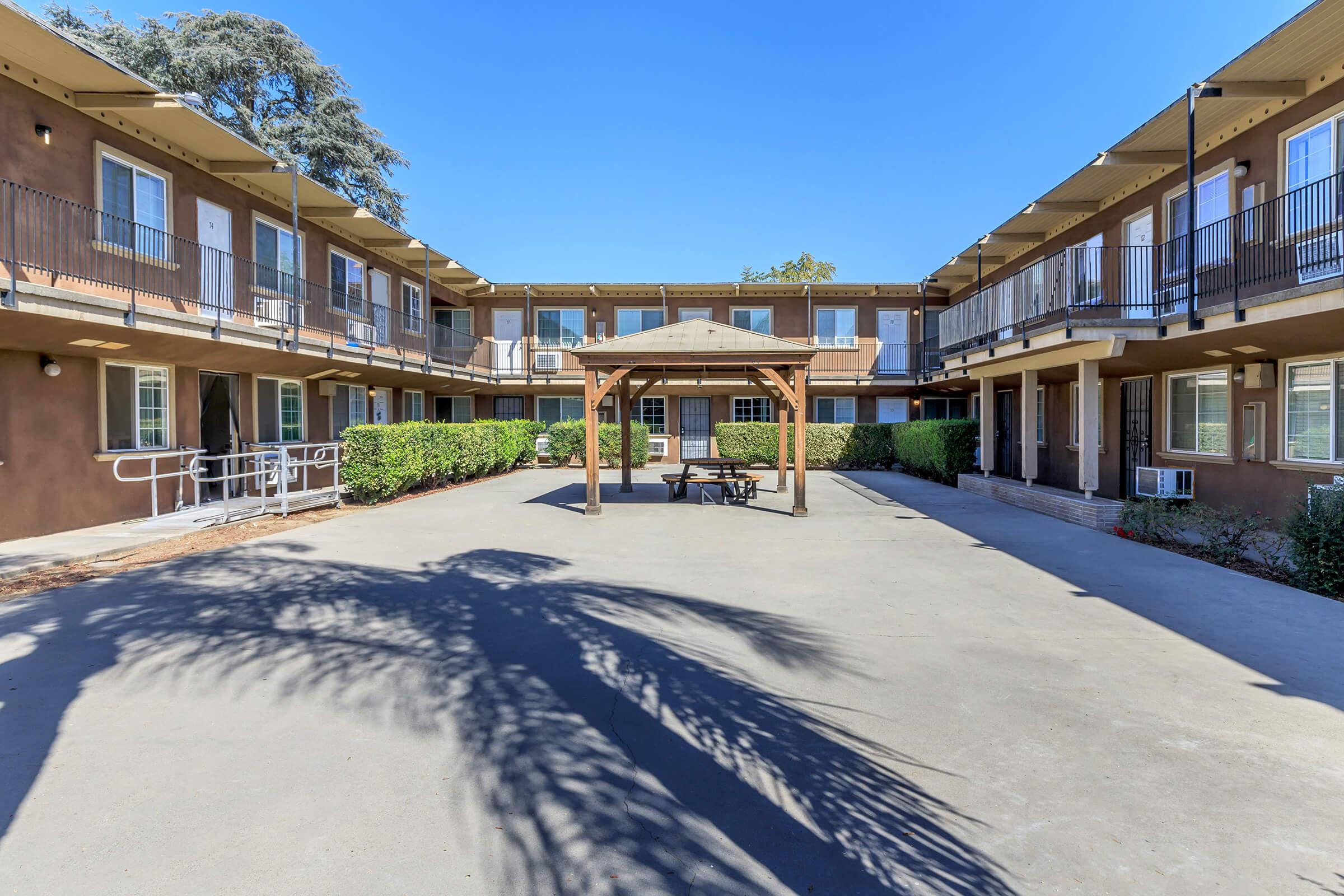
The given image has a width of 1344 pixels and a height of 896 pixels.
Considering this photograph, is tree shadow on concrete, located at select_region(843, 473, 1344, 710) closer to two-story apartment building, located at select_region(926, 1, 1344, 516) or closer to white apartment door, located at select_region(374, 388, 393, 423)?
two-story apartment building, located at select_region(926, 1, 1344, 516)

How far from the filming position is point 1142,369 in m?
12.7

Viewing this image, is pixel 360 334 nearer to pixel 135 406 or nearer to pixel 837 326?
pixel 135 406

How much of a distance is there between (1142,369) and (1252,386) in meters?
2.52

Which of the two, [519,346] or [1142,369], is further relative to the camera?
[519,346]

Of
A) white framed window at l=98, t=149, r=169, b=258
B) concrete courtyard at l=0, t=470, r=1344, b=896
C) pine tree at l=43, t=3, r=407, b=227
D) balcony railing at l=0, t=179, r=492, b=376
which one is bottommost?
concrete courtyard at l=0, t=470, r=1344, b=896

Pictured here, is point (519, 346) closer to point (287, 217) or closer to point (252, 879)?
point (287, 217)

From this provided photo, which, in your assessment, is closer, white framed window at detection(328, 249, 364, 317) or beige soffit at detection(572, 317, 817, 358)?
beige soffit at detection(572, 317, 817, 358)

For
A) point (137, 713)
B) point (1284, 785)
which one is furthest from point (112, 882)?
point (1284, 785)

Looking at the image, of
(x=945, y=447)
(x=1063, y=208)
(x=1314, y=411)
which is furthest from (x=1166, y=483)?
(x=1063, y=208)

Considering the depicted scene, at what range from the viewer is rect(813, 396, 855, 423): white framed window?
82.6 ft

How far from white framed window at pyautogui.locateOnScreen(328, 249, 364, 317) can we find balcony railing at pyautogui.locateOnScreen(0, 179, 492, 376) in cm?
6

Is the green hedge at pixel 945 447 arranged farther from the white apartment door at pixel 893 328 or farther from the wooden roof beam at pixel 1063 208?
the white apartment door at pixel 893 328

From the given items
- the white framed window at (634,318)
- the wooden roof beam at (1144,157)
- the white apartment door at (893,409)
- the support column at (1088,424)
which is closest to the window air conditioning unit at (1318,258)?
the support column at (1088,424)

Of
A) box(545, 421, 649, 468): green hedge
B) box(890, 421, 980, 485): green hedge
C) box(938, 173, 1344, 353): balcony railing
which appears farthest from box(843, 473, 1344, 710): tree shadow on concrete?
box(545, 421, 649, 468): green hedge
